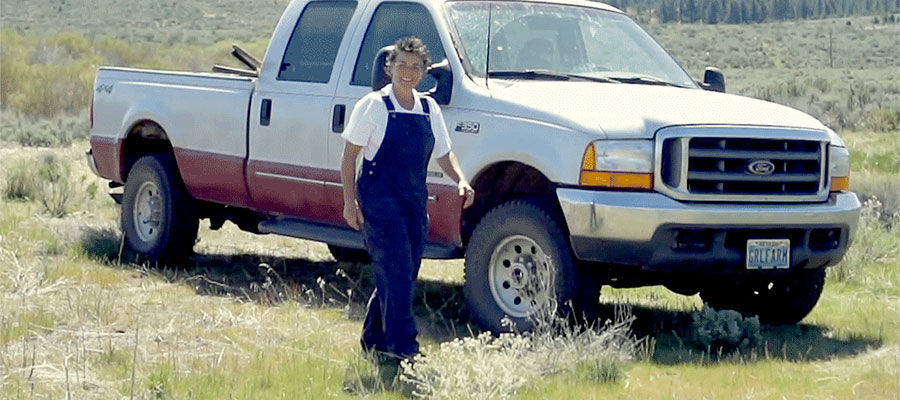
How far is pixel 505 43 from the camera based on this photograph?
9156mm

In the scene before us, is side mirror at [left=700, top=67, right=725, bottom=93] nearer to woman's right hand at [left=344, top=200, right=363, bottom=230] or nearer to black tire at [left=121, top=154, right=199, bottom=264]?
woman's right hand at [left=344, top=200, right=363, bottom=230]

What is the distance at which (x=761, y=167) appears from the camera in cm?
815

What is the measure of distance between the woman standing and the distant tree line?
64456 millimetres

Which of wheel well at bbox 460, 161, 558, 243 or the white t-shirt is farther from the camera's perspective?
wheel well at bbox 460, 161, 558, 243

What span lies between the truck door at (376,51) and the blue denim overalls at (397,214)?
4.82 ft

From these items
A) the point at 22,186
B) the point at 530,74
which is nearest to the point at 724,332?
the point at 530,74

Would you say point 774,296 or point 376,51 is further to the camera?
point 376,51

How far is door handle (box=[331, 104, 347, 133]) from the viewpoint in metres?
9.49

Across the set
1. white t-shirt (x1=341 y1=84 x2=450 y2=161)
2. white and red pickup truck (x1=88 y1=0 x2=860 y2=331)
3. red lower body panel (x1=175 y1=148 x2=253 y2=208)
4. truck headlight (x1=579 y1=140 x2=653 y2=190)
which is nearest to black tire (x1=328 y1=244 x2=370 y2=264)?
white and red pickup truck (x1=88 y1=0 x2=860 y2=331)

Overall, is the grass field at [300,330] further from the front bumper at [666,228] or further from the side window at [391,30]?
the side window at [391,30]

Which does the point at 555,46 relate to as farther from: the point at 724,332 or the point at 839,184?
the point at 724,332

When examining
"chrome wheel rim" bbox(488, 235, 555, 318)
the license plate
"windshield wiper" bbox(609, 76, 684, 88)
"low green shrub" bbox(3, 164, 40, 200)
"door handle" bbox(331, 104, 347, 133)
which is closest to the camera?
the license plate

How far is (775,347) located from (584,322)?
3.49 ft

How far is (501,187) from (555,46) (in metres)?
1.07
